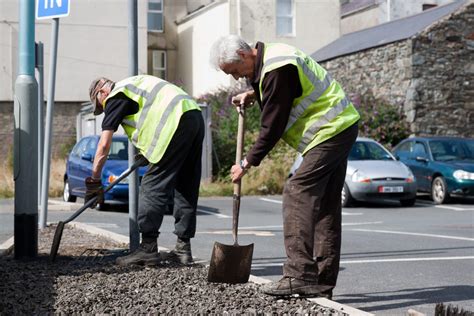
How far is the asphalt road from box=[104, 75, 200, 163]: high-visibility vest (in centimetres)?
152

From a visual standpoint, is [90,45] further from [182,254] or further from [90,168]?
[182,254]

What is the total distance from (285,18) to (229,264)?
31.1 m

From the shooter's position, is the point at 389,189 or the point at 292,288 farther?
the point at 389,189

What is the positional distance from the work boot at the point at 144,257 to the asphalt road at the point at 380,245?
41.4 inches

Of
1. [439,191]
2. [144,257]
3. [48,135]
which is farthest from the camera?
[439,191]

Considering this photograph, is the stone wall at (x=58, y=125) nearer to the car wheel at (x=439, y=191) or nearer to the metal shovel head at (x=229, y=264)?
the car wheel at (x=439, y=191)

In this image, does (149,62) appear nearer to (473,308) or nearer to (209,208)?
(209,208)

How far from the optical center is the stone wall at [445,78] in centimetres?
2558

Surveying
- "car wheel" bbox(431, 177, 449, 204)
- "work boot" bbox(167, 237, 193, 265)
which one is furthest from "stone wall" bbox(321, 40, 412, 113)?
"work boot" bbox(167, 237, 193, 265)

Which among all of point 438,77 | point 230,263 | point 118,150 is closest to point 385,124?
point 438,77

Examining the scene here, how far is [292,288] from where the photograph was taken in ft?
18.7

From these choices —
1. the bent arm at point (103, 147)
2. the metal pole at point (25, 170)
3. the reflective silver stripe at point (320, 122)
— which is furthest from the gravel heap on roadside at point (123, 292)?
the reflective silver stripe at point (320, 122)

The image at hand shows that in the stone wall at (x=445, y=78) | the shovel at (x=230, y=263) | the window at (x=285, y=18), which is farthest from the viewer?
the window at (x=285, y=18)

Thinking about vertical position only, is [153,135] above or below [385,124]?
below
